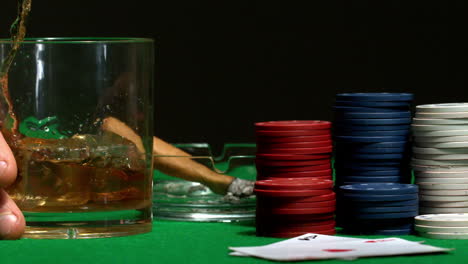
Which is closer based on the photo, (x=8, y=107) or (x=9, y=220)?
(x=9, y=220)

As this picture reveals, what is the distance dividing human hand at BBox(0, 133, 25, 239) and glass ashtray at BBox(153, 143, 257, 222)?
699mm

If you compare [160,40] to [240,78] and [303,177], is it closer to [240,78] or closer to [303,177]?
[240,78]

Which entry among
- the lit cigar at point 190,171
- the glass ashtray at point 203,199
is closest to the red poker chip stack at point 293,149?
the glass ashtray at point 203,199

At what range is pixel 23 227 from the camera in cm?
350

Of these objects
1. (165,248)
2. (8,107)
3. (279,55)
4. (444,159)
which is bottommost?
(165,248)

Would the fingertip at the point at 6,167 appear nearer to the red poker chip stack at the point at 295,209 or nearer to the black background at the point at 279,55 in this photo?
the red poker chip stack at the point at 295,209

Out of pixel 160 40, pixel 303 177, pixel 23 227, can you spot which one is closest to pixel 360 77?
pixel 160 40

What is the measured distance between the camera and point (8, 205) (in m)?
3.48

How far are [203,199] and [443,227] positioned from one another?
3.36ft

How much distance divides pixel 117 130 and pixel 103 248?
437mm

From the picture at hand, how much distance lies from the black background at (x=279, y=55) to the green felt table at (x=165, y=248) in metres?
3.97

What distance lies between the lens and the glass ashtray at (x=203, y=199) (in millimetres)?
4051

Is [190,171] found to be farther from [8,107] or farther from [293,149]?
[8,107]

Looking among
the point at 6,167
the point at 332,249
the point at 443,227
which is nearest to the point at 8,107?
the point at 6,167
